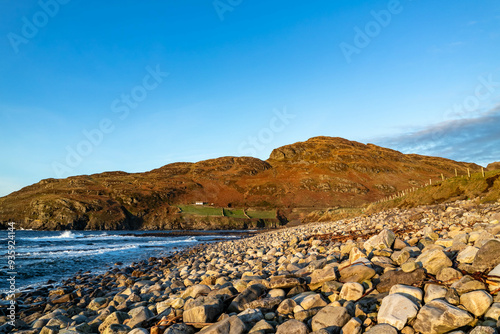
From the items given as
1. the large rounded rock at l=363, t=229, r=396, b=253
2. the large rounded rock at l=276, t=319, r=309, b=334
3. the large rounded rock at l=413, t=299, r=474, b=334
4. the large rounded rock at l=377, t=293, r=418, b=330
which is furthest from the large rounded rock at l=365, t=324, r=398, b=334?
the large rounded rock at l=363, t=229, r=396, b=253

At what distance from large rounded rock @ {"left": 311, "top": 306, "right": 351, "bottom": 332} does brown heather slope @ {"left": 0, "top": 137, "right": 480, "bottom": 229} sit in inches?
3067

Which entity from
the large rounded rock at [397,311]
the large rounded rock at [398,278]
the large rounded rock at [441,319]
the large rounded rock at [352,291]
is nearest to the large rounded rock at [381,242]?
the large rounded rock at [398,278]

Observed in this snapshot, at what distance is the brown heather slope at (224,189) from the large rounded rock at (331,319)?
77913 mm

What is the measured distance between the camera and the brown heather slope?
81000 millimetres

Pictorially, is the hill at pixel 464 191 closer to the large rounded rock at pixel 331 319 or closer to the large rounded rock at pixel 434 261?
the large rounded rock at pixel 434 261

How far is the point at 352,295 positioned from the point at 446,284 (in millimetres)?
1240

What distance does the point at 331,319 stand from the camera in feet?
12.2

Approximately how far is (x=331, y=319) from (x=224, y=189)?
11031cm

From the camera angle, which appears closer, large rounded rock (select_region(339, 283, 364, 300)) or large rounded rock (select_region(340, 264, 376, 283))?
large rounded rock (select_region(339, 283, 364, 300))

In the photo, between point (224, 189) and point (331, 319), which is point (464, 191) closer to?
point (331, 319)

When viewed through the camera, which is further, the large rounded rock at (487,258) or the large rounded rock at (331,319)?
the large rounded rock at (487,258)

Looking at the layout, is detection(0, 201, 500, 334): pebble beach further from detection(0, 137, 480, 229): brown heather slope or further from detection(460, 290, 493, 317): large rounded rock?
detection(0, 137, 480, 229): brown heather slope

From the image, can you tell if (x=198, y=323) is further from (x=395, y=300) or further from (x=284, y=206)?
(x=284, y=206)

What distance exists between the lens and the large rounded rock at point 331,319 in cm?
368
